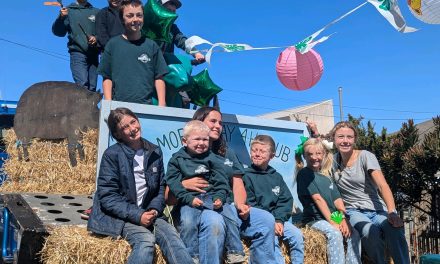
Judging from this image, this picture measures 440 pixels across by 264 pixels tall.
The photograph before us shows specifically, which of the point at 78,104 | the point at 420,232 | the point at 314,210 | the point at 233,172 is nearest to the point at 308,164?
the point at 314,210

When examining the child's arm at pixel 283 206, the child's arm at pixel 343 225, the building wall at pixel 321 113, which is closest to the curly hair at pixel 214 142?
the child's arm at pixel 283 206

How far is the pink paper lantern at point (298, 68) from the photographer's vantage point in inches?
227

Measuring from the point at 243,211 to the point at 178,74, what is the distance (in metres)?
1.81

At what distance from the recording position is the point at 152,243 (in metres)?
2.84

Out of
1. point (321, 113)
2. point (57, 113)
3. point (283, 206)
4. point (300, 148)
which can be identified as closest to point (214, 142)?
point (283, 206)

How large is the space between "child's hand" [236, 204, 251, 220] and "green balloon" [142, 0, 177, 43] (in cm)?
216

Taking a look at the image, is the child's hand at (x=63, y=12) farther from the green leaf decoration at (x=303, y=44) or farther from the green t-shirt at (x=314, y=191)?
the green t-shirt at (x=314, y=191)

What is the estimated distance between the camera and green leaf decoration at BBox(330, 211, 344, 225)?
408 centimetres

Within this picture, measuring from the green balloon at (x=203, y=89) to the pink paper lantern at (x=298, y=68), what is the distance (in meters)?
1.12

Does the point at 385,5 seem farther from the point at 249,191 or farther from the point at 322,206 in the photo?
the point at 249,191

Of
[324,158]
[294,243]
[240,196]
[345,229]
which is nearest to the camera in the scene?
[240,196]

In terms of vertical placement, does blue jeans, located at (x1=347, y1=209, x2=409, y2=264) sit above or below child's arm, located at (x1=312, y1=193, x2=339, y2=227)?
below

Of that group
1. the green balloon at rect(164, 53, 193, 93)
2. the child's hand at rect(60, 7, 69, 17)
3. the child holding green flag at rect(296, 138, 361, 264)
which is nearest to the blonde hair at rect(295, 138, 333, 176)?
the child holding green flag at rect(296, 138, 361, 264)

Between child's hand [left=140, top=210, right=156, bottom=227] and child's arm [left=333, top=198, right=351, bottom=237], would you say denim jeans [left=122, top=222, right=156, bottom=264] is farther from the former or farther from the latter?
child's arm [left=333, top=198, right=351, bottom=237]
